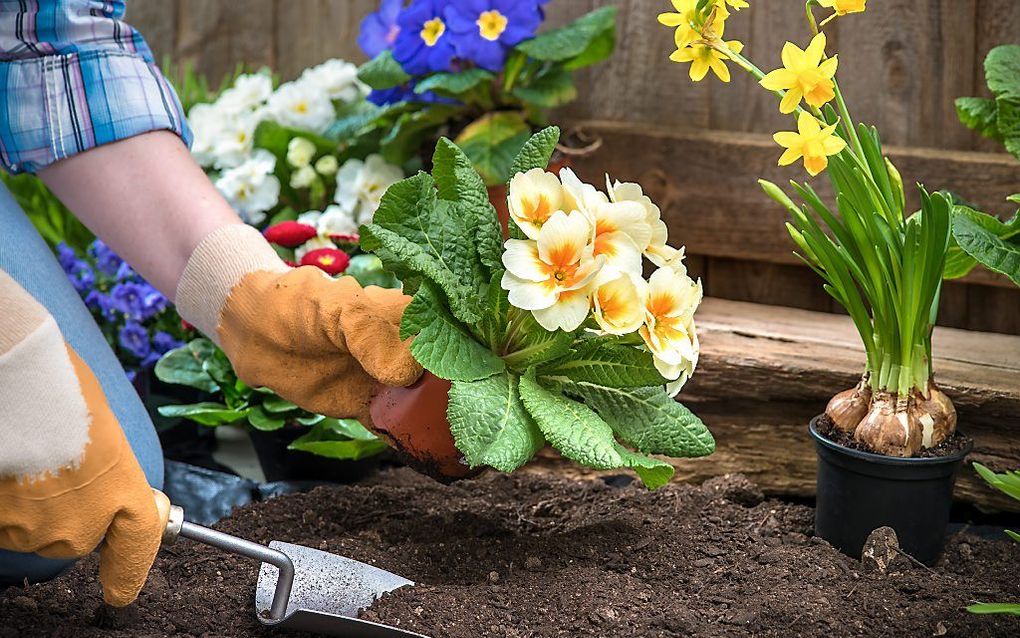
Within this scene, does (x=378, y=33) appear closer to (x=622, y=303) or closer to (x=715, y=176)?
(x=715, y=176)

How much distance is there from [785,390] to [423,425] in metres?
0.75

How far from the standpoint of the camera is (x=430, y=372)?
141 cm

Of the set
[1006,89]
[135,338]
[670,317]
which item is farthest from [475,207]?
[135,338]

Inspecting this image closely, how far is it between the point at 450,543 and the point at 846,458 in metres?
0.58

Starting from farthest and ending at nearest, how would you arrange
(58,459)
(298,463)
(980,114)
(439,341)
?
(298,463) < (980,114) < (439,341) < (58,459)

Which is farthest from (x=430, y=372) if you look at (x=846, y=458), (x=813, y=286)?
(x=813, y=286)

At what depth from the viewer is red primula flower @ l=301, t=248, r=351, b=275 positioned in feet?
6.78

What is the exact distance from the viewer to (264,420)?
198 centimetres

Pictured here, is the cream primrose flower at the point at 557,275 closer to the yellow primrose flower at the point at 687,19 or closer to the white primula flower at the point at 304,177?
the yellow primrose flower at the point at 687,19

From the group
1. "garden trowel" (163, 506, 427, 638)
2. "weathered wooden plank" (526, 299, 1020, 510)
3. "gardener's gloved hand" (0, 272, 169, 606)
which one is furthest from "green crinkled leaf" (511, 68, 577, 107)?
"gardener's gloved hand" (0, 272, 169, 606)

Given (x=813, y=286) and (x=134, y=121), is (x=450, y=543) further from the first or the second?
(x=813, y=286)

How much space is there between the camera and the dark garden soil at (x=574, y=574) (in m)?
1.37

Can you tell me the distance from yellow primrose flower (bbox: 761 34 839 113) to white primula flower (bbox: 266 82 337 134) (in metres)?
1.51

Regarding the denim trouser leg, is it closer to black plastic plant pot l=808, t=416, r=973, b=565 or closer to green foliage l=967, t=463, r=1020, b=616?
black plastic plant pot l=808, t=416, r=973, b=565
